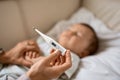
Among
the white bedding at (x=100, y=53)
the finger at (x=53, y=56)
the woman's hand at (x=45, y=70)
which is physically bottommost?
the white bedding at (x=100, y=53)

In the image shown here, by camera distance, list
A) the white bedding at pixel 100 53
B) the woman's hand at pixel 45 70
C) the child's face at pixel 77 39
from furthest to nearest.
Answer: the child's face at pixel 77 39
the white bedding at pixel 100 53
the woman's hand at pixel 45 70

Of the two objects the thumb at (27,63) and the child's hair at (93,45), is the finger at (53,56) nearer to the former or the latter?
the thumb at (27,63)

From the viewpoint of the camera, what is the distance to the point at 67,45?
1408 millimetres

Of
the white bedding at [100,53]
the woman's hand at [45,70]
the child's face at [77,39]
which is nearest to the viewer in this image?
the woman's hand at [45,70]

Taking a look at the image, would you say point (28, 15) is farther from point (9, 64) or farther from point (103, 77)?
point (103, 77)

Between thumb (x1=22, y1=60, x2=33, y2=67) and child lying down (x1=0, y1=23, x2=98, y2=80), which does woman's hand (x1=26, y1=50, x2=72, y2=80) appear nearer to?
thumb (x1=22, y1=60, x2=33, y2=67)

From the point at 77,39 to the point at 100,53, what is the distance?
16 centimetres

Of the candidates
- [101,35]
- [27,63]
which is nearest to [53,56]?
[27,63]

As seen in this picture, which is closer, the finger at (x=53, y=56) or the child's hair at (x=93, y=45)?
the finger at (x=53, y=56)

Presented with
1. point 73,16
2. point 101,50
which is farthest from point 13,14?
point 101,50

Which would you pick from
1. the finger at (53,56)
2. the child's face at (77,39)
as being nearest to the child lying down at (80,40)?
the child's face at (77,39)

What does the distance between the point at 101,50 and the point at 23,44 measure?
18.7 inches

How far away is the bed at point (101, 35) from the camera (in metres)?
1.22

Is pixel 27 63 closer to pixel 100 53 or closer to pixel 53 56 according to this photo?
pixel 53 56
